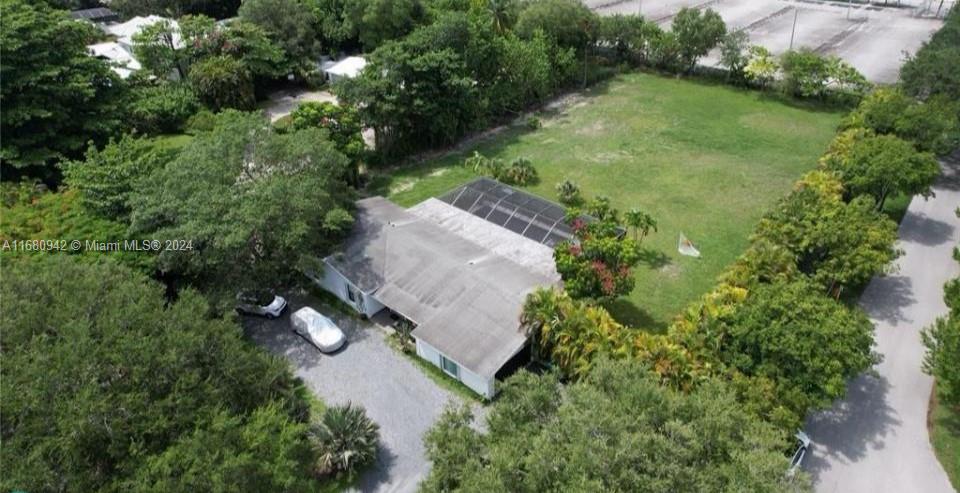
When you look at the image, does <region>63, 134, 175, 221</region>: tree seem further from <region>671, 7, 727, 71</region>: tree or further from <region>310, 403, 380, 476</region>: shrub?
<region>671, 7, 727, 71</region>: tree

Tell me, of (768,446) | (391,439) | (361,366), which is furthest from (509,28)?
A: (768,446)

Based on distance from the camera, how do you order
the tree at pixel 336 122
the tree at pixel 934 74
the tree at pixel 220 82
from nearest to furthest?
the tree at pixel 336 122
the tree at pixel 934 74
the tree at pixel 220 82

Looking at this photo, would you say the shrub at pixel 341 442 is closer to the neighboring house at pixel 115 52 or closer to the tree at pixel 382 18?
the tree at pixel 382 18

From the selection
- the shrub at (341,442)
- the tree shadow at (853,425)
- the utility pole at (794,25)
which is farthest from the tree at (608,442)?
the utility pole at (794,25)

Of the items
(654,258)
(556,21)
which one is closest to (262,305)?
(654,258)

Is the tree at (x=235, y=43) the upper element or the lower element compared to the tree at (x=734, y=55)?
upper

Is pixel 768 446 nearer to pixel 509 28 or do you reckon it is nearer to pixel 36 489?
Answer: pixel 36 489

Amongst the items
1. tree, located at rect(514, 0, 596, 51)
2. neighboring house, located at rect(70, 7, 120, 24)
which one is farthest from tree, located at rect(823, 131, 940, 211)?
neighboring house, located at rect(70, 7, 120, 24)
